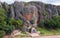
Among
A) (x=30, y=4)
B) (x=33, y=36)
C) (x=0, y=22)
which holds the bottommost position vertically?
(x=33, y=36)

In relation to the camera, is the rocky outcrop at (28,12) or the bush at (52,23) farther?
the bush at (52,23)

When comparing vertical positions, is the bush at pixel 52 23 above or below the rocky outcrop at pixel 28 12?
below

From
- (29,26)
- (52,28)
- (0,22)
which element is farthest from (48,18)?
(0,22)

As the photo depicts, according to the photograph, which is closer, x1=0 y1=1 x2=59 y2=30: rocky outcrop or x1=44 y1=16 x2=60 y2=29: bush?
x1=0 y1=1 x2=59 y2=30: rocky outcrop

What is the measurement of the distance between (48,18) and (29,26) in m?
4.56

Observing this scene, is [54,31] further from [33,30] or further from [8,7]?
[8,7]

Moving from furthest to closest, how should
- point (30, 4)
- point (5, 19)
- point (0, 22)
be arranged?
point (30, 4) < point (5, 19) < point (0, 22)

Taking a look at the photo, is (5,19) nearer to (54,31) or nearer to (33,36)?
(33,36)

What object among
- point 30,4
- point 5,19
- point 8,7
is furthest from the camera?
point 30,4

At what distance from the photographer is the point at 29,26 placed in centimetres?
2944

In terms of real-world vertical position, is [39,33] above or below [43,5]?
below

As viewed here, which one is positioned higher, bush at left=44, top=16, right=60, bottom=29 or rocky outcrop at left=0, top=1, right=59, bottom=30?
rocky outcrop at left=0, top=1, right=59, bottom=30

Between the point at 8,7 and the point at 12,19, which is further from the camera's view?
the point at 8,7

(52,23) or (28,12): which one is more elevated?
(28,12)
